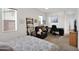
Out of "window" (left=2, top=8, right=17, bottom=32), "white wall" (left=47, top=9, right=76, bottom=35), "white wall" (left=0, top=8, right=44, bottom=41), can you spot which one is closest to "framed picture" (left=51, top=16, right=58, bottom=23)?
"white wall" (left=47, top=9, right=76, bottom=35)

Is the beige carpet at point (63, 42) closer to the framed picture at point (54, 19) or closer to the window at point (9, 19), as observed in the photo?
the framed picture at point (54, 19)

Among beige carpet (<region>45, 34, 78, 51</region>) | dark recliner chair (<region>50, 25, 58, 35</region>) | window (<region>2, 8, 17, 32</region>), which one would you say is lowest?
beige carpet (<region>45, 34, 78, 51</region>)

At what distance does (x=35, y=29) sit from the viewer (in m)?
2.18

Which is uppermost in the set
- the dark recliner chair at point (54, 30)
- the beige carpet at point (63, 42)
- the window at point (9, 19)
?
the window at point (9, 19)

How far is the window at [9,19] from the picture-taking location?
6.89 feet

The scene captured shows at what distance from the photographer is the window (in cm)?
210

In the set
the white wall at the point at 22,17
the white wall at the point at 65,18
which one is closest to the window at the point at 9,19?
the white wall at the point at 22,17

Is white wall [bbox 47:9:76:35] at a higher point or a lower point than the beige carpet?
higher

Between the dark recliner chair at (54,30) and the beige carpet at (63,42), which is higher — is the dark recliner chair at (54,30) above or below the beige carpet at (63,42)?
above

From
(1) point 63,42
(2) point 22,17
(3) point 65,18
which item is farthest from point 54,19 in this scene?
(2) point 22,17

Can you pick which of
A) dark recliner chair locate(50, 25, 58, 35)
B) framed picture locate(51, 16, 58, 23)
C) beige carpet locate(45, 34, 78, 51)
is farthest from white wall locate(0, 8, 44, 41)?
beige carpet locate(45, 34, 78, 51)

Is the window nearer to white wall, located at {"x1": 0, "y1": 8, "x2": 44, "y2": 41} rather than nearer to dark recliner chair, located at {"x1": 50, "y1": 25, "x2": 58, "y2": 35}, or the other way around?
white wall, located at {"x1": 0, "y1": 8, "x2": 44, "y2": 41}

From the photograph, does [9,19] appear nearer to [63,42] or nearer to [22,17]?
[22,17]
